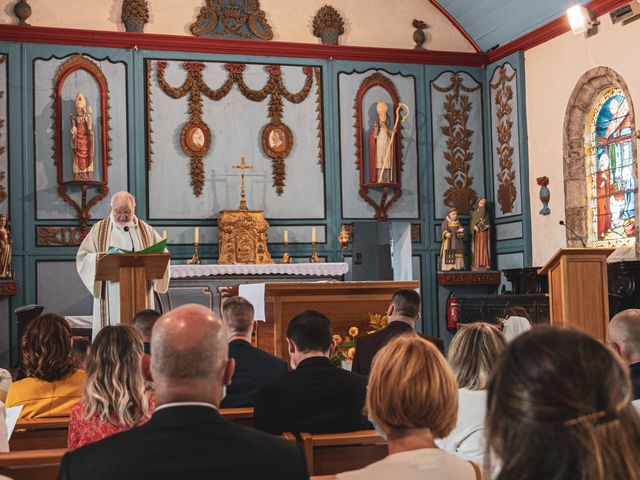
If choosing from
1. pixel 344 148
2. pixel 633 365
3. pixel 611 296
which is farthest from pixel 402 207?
pixel 633 365

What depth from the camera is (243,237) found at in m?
12.9

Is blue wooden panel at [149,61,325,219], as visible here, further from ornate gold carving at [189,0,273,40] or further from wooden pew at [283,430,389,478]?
wooden pew at [283,430,389,478]

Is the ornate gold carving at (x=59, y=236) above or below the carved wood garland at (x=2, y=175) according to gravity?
below

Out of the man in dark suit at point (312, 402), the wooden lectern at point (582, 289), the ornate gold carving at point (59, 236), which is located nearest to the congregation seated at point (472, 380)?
the man in dark suit at point (312, 402)

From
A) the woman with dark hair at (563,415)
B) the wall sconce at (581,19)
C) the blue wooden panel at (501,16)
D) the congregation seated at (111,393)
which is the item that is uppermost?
the blue wooden panel at (501,16)

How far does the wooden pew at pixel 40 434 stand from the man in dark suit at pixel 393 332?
2.12m

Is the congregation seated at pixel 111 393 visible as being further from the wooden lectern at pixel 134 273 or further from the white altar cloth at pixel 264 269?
the white altar cloth at pixel 264 269

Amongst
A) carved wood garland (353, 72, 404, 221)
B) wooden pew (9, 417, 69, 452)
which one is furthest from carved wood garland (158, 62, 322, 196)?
wooden pew (9, 417, 69, 452)

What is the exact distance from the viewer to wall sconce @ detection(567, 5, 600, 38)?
12023 millimetres

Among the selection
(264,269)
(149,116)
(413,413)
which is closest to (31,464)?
(413,413)

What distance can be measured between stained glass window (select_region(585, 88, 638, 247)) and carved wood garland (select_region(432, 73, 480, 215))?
7.24ft

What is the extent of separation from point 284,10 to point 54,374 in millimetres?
10513

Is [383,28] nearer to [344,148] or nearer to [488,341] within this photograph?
[344,148]

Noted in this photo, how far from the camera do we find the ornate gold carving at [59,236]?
1250 cm
